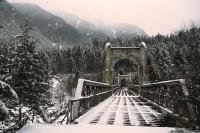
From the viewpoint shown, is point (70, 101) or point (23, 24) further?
point (23, 24)

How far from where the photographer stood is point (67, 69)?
424 ft

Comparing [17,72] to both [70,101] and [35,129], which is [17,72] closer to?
[70,101]

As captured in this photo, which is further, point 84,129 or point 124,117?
point 124,117

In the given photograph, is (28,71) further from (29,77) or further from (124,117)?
(124,117)

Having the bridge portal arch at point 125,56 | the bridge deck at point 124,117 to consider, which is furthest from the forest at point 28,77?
the bridge portal arch at point 125,56

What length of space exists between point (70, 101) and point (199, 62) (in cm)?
358

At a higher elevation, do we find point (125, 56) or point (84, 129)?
point (125, 56)

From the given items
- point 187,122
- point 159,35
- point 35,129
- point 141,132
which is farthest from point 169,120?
point 159,35

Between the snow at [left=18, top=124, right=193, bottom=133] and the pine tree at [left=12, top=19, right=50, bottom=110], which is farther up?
the pine tree at [left=12, top=19, right=50, bottom=110]

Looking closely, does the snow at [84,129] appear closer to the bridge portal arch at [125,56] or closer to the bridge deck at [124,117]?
the bridge deck at [124,117]

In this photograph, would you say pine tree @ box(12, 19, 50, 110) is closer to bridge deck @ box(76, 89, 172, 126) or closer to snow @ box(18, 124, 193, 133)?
bridge deck @ box(76, 89, 172, 126)

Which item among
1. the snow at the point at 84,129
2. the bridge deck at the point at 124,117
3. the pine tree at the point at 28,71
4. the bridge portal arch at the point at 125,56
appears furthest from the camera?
the bridge portal arch at the point at 125,56

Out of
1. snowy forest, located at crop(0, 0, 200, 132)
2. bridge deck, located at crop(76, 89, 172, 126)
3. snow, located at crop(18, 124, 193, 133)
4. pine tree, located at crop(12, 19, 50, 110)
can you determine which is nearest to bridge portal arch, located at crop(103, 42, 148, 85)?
snowy forest, located at crop(0, 0, 200, 132)

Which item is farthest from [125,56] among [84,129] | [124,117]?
[84,129]
